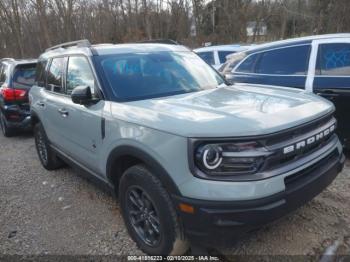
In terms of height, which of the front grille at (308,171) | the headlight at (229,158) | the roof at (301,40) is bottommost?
the front grille at (308,171)

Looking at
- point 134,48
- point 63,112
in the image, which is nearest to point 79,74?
point 63,112

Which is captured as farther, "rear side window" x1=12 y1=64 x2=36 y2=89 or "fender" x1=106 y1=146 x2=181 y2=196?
"rear side window" x1=12 y1=64 x2=36 y2=89

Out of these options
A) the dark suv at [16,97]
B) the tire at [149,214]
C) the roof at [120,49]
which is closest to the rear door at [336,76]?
the roof at [120,49]

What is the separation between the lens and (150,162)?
247cm

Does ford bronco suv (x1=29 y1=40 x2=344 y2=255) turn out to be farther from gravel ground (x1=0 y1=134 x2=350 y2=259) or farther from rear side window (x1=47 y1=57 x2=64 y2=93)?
gravel ground (x1=0 y1=134 x2=350 y2=259)

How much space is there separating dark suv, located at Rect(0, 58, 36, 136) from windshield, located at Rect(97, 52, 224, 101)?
14.4 ft

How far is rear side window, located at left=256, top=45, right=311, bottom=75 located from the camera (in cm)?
483

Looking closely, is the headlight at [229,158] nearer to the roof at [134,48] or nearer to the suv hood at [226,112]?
the suv hood at [226,112]

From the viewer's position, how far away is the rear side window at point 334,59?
4449 millimetres

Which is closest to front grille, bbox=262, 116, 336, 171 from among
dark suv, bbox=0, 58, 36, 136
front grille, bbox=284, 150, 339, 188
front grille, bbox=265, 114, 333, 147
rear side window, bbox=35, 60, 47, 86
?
front grille, bbox=265, 114, 333, 147

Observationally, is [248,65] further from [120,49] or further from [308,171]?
[308,171]

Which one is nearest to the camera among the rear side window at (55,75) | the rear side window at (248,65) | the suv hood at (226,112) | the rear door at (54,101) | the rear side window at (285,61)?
the suv hood at (226,112)

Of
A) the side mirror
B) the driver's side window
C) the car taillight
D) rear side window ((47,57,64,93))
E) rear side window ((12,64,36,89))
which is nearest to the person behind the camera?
the side mirror

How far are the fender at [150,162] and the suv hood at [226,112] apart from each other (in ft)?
0.77
